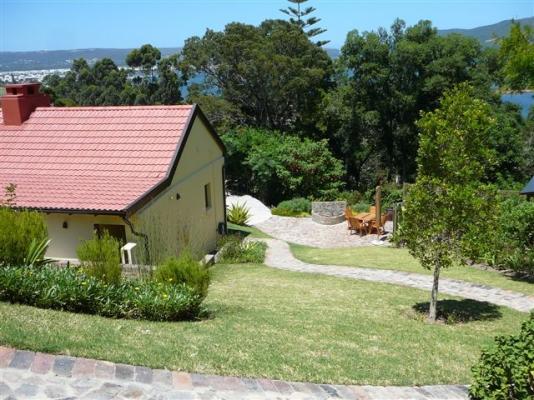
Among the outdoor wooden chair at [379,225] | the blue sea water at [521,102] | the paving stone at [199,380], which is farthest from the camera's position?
the blue sea water at [521,102]

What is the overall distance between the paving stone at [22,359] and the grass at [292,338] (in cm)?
12

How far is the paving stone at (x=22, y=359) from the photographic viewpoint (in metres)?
5.69

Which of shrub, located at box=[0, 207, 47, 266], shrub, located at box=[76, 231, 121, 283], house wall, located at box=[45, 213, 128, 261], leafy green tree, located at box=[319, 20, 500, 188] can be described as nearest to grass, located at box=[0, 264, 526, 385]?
shrub, located at box=[76, 231, 121, 283]

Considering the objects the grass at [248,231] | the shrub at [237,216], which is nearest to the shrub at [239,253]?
the grass at [248,231]

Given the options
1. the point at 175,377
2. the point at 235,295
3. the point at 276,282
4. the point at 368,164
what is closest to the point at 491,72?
the point at 368,164

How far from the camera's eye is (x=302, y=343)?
7.91 metres

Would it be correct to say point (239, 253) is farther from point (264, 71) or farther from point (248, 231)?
point (264, 71)

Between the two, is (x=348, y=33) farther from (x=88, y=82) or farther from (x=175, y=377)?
(x=88, y=82)

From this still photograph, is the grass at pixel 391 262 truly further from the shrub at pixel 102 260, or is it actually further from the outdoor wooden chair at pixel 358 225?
the shrub at pixel 102 260

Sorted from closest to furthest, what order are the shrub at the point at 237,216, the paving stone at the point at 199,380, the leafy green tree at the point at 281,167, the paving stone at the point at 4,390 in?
the paving stone at the point at 4,390 → the paving stone at the point at 199,380 → the shrub at the point at 237,216 → the leafy green tree at the point at 281,167

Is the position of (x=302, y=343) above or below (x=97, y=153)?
below

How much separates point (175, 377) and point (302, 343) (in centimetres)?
254

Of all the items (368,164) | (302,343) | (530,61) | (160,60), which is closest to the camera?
(302,343)

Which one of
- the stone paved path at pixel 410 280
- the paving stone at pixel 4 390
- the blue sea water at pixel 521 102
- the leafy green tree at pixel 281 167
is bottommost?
the stone paved path at pixel 410 280
